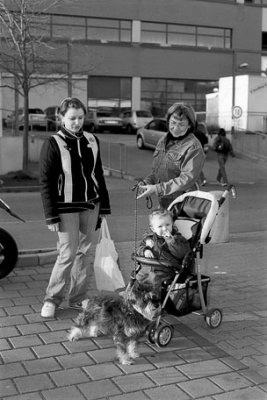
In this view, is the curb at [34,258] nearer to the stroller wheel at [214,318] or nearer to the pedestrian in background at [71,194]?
the pedestrian in background at [71,194]

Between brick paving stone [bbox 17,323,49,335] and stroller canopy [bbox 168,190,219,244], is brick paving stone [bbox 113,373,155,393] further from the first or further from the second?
stroller canopy [bbox 168,190,219,244]

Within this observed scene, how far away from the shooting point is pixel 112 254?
4711 mm

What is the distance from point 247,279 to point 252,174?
1530 cm

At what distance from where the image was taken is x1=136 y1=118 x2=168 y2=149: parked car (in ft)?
79.3

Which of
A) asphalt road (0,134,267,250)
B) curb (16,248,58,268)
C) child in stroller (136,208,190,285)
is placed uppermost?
child in stroller (136,208,190,285)

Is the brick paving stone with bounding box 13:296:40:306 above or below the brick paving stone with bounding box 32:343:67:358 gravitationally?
below

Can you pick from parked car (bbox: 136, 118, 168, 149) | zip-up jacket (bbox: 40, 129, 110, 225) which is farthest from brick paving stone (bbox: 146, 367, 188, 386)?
parked car (bbox: 136, 118, 168, 149)

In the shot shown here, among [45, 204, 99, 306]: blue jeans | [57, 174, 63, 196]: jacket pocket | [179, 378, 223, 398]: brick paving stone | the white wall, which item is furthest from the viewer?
the white wall

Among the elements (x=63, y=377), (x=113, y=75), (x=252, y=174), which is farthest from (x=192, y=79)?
(x=63, y=377)

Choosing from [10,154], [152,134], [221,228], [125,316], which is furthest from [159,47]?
[125,316]

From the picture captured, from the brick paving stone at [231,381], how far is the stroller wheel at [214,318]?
2.70 ft

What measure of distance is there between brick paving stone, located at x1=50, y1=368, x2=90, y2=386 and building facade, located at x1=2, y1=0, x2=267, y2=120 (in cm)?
3636

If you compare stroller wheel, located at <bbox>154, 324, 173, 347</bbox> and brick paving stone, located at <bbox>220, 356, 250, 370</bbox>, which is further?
stroller wheel, located at <bbox>154, 324, 173, 347</bbox>

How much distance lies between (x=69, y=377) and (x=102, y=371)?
0.24 meters
